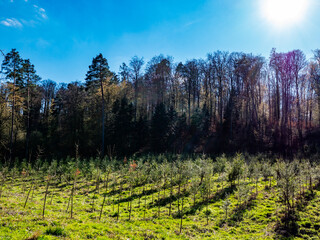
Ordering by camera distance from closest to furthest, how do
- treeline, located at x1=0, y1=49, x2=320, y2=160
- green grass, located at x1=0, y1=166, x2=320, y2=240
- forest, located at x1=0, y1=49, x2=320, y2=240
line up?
green grass, located at x1=0, y1=166, x2=320, y2=240, forest, located at x1=0, y1=49, x2=320, y2=240, treeline, located at x1=0, y1=49, x2=320, y2=160

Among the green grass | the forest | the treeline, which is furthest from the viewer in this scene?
the treeline

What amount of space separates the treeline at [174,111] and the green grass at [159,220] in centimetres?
1969

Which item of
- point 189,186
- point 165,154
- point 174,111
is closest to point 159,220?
point 189,186

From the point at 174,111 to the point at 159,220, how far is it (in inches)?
1062

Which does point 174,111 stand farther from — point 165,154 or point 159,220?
point 159,220

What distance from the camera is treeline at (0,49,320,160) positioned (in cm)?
2873

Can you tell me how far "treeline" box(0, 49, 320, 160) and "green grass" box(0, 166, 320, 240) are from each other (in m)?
19.7

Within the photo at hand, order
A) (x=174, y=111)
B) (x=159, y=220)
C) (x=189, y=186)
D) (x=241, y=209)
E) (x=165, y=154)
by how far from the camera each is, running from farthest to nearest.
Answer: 1. (x=174, y=111)
2. (x=165, y=154)
3. (x=189, y=186)
4. (x=241, y=209)
5. (x=159, y=220)

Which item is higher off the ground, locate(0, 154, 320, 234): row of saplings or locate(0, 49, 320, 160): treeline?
locate(0, 49, 320, 160): treeline

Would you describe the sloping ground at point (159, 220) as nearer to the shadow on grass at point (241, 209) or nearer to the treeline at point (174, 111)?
the shadow on grass at point (241, 209)

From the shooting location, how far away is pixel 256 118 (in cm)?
3169

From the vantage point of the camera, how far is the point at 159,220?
341 inches

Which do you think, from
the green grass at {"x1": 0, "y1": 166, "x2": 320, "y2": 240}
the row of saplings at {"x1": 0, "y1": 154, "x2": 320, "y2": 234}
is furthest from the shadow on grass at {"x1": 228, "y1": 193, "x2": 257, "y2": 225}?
the row of saplings at {"x1": 0, "y1": 154, "x2": 320, "y2": 234}

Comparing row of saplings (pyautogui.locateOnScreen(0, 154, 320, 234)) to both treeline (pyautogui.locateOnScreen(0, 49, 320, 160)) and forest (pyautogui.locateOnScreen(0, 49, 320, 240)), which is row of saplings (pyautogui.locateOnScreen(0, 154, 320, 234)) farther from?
treeline (pyautogui.locateOnScreen(0, 49, 320, 160))
